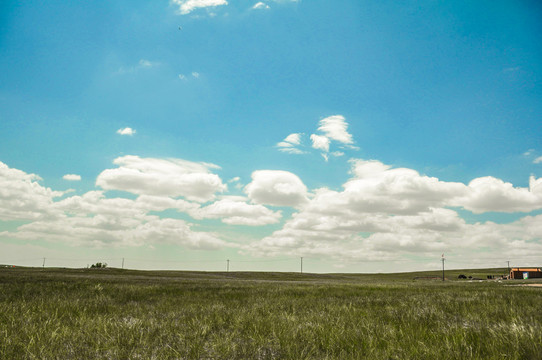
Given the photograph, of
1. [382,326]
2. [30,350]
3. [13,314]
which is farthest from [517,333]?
[13,314]

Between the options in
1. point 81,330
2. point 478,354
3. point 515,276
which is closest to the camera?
point 478,354

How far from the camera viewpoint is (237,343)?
466 centimetres

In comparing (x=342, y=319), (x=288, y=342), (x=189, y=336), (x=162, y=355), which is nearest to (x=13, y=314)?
(x=189, y=336)

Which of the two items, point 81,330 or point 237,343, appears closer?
point 237,343

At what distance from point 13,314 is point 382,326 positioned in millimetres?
7237

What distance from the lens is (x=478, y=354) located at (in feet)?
12.7

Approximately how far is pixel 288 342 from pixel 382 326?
73.9 inches

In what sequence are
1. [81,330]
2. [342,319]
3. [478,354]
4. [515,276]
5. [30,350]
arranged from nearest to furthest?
1. [478,354]
2. [30,350]
3. [81,330]
4. [342,319]
5. [515,276]

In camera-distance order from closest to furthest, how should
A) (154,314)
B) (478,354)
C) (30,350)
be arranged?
(478,354) → (30,350) → (154,314)

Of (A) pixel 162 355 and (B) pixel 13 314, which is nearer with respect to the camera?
(A) pixel 162 355

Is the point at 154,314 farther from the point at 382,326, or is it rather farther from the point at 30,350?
the point at 382,326

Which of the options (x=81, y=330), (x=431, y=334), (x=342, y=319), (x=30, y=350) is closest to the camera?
(x=30, y=350)

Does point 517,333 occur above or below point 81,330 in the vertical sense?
above

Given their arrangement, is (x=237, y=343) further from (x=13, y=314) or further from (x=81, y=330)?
(x=13, y=314)
